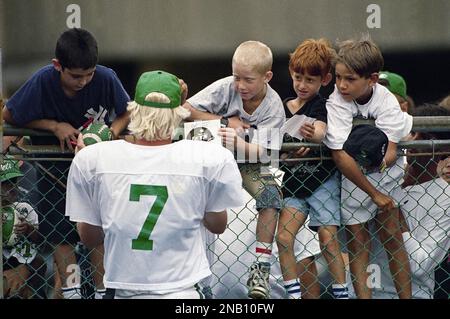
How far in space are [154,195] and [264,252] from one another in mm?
1086

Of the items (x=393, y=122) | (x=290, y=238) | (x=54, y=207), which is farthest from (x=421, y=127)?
(x=54, y=207)

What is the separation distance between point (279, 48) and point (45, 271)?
3617 mm

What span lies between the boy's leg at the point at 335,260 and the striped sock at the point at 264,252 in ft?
0.98

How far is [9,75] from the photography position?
8828 mm

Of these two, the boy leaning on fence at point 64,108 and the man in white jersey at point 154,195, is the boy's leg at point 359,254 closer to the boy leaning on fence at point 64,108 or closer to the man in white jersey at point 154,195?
the man in white jersey at point 154,195

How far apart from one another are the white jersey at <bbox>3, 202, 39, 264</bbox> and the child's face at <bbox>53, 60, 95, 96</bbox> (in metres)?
0.67

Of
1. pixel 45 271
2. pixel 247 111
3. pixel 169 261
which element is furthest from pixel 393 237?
pixel 45 271

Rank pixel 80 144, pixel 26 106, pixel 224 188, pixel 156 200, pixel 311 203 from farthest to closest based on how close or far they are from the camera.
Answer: pixel 311 203 < pixel 26 106 < pixel 80 144 < pixel 224 188 < pixel 156 200

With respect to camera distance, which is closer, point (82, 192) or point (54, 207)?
point (82, 192)

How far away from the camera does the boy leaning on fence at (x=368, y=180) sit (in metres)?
5.65

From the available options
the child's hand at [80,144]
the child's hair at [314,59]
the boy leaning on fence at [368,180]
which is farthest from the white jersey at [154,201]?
the child's hair at [314,59]

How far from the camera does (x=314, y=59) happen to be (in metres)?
5.82

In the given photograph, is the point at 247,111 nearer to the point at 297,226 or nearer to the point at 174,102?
the point at 297,226

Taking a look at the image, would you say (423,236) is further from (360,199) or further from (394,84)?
(394,84)
